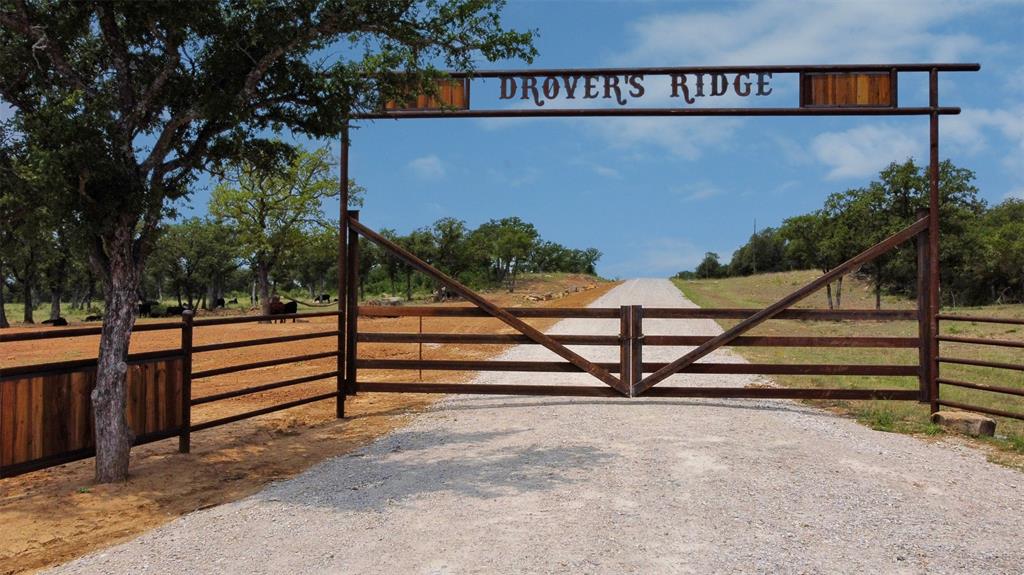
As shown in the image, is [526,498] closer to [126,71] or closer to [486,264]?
[126,71]

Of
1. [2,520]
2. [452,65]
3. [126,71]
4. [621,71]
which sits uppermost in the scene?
[621,71]

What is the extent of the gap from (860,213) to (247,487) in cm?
3006

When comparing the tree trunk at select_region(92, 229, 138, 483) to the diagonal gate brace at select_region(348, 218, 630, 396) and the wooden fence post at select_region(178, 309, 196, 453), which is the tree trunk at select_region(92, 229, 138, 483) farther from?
the diagonal gate brace at select_region(348, 218, 630, 396)

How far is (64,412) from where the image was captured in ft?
19.5

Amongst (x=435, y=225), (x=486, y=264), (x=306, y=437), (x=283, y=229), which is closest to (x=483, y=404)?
(x=306, y=437)

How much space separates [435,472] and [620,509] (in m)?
1.89

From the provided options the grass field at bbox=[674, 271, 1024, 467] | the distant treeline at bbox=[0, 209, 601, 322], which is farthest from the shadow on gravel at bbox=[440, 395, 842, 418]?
the distant treeline at bbox=[0, 209, 601, 322]

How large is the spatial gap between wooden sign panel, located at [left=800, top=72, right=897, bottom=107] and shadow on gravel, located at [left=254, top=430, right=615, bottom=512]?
606cm

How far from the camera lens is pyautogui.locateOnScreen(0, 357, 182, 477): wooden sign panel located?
18.2 feet

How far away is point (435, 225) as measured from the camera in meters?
53.8

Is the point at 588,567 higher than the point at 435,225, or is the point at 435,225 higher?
the point at 435,225

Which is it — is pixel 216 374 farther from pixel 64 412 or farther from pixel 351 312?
pixel 351 312

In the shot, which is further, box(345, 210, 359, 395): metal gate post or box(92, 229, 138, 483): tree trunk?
box(345, 210, 359, 395): metal gate post

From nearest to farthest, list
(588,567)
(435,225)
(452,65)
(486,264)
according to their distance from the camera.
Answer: (588,567)
(452,65)
(435,225)
(486,264)
